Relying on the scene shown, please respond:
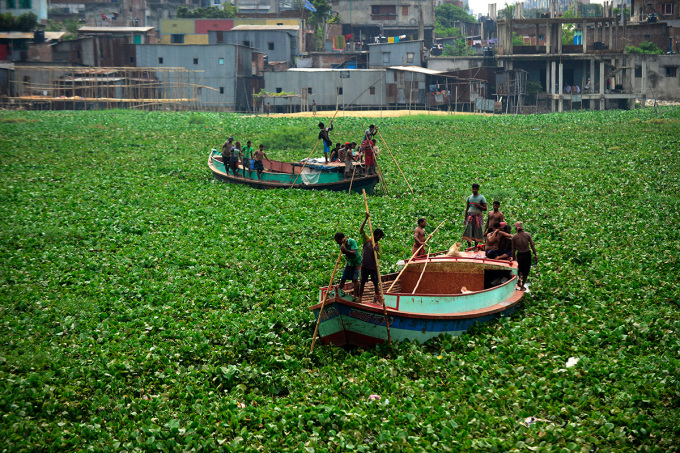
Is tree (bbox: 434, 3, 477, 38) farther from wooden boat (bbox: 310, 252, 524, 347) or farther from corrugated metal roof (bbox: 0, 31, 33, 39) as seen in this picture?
wooden boat (bbox: 310, 252, 524, 347)

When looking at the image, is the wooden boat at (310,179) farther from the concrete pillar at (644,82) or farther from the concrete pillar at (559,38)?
the concrete pillar at (644,82)

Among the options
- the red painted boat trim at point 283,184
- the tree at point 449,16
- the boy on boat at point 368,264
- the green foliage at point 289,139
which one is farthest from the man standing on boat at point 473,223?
the tree at point 449,16

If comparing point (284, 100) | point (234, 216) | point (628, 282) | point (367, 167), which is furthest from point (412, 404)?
point (284, 100)

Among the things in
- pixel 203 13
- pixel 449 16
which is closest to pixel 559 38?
pixel 203 13

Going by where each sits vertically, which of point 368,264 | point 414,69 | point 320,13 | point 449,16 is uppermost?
point 449,16

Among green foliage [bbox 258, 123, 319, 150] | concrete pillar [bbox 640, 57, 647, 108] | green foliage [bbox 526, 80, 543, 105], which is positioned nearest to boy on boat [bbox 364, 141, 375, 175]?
green foliage [bbox 258, 123, 319, 150]

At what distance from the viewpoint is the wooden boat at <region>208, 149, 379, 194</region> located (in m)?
23.1

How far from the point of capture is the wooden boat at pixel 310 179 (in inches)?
909

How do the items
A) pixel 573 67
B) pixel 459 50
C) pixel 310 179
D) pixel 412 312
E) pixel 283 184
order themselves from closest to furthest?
1. pixel 412 312
2. pixel 310 179
3. pixel 283 184
4. pixel 573 67
5. pixel 459 50

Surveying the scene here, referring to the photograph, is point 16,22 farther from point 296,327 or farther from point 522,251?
point 522,251

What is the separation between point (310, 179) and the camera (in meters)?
23.6

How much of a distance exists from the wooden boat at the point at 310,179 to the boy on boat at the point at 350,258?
10.6 meters

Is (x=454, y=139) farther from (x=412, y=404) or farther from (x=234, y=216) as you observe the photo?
(x=412, y=404)

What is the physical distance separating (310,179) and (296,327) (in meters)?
12.3
